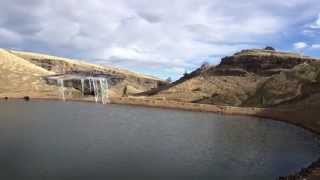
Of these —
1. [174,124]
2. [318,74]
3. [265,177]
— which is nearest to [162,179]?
[265,177]

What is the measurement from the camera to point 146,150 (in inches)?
2618

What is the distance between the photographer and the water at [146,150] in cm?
5194

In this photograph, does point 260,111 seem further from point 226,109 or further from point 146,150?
point 146,150

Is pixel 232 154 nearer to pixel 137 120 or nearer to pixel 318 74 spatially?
pixel 137 120

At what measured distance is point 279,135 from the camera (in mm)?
92875

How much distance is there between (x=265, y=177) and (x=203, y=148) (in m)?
19.9

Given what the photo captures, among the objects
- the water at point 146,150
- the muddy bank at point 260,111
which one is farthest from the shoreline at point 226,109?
the water at point 146,150

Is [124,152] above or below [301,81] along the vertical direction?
below

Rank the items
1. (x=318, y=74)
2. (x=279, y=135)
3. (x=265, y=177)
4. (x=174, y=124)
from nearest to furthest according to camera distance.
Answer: (x=265, y=177) → (x=279, y=135) → (x=174, y=124) → (x=318, y=74)

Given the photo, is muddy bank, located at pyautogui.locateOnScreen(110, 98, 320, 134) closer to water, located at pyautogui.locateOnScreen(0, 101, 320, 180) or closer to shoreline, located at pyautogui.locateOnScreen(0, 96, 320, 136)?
shoreline, located at pyautogui.locateOnScreen(0, 96, 320, 136)

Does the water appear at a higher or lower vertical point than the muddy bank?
lower

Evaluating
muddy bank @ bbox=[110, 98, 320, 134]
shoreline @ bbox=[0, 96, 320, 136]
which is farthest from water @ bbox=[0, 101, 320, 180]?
shoreline @ bbox=[0, 96, 320, 136]

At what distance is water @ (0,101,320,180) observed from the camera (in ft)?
170

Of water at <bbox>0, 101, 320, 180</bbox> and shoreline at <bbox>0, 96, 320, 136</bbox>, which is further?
shoreline at <bbox>0, 96, 320, 136</bbox>
